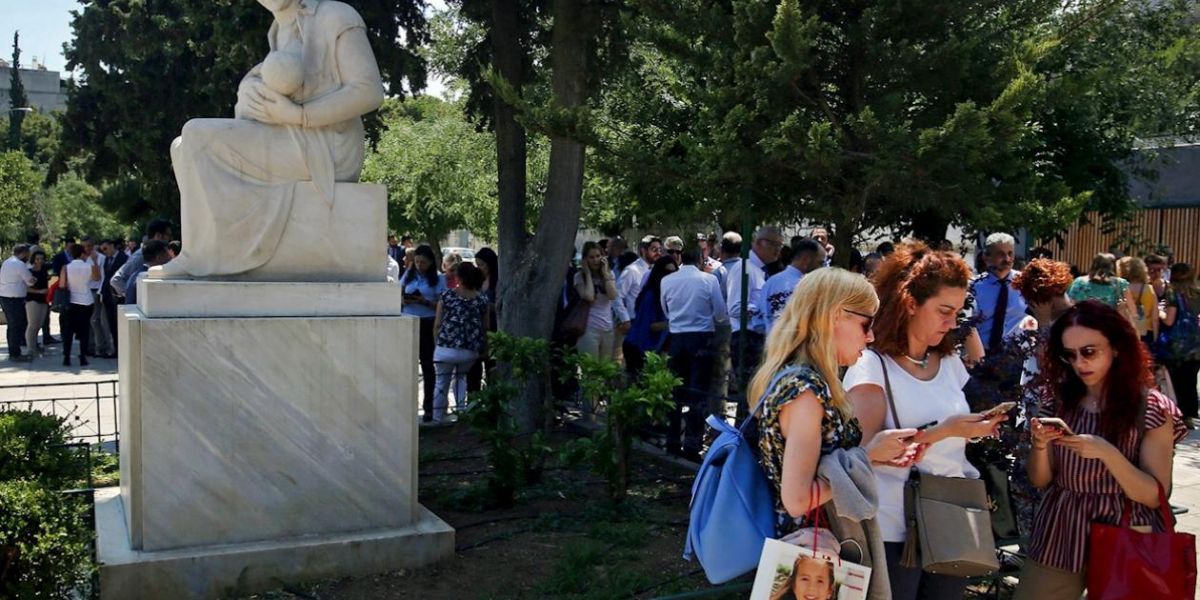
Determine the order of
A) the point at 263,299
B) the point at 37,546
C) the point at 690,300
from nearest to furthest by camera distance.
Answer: the point at 37,546
the point at 263,299
the point at 690,300

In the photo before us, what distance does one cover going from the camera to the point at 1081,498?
399 centimetres

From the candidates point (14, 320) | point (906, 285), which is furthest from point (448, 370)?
point (14, 320)

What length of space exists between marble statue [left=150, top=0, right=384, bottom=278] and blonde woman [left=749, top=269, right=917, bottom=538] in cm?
323

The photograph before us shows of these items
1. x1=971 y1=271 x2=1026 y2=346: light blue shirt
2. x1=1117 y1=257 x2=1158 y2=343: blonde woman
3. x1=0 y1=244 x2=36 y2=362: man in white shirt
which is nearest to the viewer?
x1=971 y1=271 x2=1026 y2=346: light blue shirt

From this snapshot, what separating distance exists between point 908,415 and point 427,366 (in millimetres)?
7863

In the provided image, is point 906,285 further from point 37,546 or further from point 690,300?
point 690,300

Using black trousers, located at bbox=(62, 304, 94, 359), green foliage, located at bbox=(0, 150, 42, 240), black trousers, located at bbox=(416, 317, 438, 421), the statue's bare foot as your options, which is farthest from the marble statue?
green foliage, located at bbox=(0, 150, 42, 240)

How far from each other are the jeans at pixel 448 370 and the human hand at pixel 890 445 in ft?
22.3

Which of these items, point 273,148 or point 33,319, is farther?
point 33,319

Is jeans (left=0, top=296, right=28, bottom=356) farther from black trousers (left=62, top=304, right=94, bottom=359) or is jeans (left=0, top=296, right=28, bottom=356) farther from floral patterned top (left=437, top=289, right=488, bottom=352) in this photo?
floral patterned top (left=437, top=289, right=488, bottom=352)

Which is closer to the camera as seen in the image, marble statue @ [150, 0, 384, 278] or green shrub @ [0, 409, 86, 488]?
marble statue @ [150, 0, 384, 278]

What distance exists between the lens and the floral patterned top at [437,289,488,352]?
10.2 meters

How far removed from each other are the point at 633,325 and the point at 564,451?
11.3 feet

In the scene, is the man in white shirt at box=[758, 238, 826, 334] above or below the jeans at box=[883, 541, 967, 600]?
above
